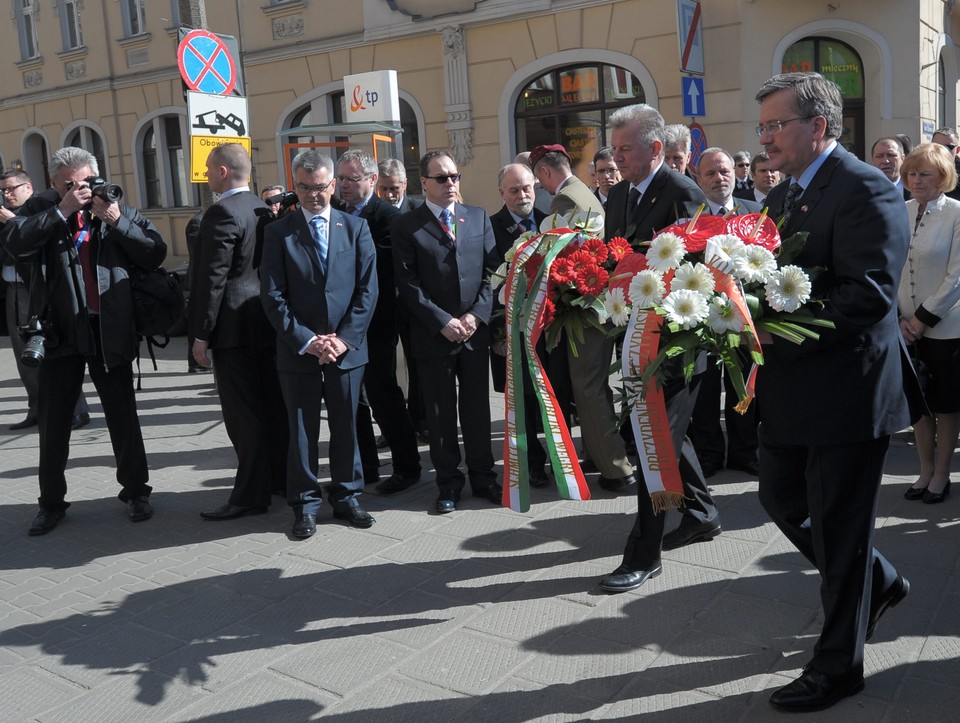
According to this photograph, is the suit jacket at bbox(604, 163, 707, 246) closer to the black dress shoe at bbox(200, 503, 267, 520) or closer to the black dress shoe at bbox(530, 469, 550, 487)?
the black dress shoe at bbox(530, 469, 550, 487)

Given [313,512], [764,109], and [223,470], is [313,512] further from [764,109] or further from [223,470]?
[764,109]

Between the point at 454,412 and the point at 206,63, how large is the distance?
4.32 metres

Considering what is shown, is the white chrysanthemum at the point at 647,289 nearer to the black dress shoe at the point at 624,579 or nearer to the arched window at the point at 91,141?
the black dress shoe at the point at 624,579

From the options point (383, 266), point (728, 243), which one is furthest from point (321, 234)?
point (728, 243)

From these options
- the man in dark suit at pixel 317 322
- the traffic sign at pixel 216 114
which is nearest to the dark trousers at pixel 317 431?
the man in dark suit at pixel 317 322

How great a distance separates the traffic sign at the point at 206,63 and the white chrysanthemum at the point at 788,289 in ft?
20.1

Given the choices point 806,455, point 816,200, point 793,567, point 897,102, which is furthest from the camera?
point 897,102

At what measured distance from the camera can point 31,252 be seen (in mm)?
5316

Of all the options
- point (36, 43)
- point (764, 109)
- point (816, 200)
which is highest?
point (36, 43)

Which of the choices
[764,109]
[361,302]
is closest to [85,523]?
[361,302]

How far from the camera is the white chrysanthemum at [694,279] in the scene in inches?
119

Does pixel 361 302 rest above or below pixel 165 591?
above

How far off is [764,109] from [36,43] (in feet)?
80.1

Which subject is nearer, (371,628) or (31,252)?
(371,628)
